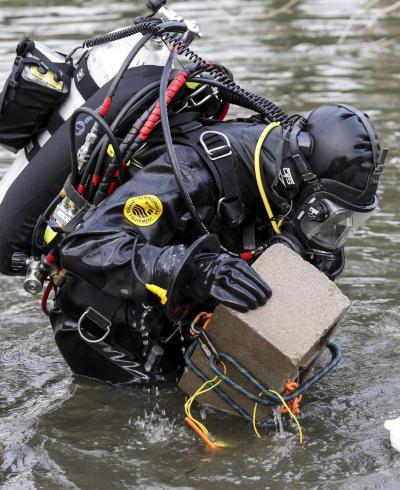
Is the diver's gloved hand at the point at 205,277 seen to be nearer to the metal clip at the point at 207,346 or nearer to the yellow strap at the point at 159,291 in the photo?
the yellow strap at the point at 159,291

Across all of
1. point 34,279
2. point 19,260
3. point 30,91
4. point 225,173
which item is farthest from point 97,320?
point 30,91

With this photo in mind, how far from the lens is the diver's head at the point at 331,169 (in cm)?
391

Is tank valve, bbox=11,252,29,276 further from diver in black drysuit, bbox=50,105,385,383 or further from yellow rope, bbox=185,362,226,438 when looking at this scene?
yellow rope, bbox=185,362,226,438

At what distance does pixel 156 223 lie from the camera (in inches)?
152

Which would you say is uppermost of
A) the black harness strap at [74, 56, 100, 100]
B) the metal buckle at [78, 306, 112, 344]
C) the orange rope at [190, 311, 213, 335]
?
the black harness strap at [74, 56, 100, 100]

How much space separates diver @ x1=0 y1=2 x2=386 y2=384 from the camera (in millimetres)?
3785

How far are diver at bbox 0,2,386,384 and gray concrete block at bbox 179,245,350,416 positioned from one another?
Answer: 0.33 ft

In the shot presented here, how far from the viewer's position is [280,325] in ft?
12.1

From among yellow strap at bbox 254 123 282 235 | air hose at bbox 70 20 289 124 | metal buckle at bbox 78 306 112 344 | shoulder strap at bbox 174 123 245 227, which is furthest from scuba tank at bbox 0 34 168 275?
yellow strap at bbox 254 123 282 235

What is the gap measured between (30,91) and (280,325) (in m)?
1.57

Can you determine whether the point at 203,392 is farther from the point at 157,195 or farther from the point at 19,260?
the point at 19,260

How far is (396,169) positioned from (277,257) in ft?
12.2

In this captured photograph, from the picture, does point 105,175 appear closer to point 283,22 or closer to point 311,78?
point 311,78

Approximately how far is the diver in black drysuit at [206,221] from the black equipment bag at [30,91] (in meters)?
0.57
